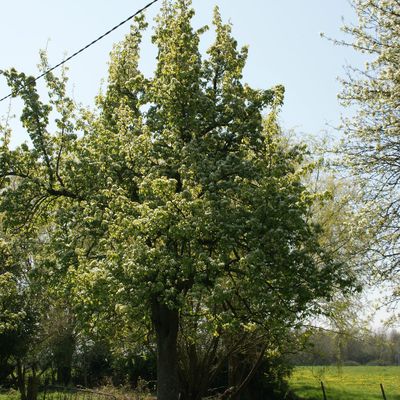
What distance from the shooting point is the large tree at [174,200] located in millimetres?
14398

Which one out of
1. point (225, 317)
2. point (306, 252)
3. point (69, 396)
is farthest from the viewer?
point (69, 396)

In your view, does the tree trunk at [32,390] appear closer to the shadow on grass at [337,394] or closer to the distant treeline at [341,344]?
the distant treeline at [341,344]

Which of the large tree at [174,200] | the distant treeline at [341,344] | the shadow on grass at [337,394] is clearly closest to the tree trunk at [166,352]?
the large tree at [174,200]

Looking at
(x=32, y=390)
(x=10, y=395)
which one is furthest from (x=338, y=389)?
(x=32, y=390)

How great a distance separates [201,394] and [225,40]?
15312 millimetres

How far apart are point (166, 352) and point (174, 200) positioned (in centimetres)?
552

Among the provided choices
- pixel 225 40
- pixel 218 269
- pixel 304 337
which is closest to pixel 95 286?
pixel 218 269

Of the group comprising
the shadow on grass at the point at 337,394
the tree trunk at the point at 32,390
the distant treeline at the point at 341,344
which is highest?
the distant treeline at the point at 341,344

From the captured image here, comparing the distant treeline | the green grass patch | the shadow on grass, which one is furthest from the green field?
the green grass patch

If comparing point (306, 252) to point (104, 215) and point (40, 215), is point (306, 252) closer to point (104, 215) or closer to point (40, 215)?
point (104, 215)

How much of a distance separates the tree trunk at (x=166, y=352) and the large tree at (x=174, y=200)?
0.04 meters

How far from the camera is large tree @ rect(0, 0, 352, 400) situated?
14.4 m

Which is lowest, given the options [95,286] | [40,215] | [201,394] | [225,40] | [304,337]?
[201,394]

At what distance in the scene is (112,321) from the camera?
729 inches
